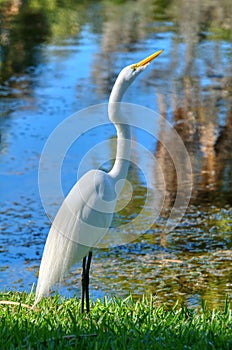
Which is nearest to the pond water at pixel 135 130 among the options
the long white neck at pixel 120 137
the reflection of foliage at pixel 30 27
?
the reflection of foliage at pixel 30 27

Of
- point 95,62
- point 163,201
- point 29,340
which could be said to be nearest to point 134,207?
point 163,201

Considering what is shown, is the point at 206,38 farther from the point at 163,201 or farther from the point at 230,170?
the point at 163,201

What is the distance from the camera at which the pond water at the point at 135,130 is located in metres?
5.56

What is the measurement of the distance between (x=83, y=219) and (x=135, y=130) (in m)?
4.58

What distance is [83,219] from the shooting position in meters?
4.27

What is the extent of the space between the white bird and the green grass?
139 millimetres

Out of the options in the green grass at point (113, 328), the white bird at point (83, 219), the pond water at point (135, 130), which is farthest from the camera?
the pond water at point (135, 130)

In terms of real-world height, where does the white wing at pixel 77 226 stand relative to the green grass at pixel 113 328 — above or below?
above

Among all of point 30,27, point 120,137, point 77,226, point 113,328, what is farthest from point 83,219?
point 30,27

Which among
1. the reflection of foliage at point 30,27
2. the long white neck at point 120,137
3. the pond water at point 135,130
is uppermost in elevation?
the long white neck at point 120,137

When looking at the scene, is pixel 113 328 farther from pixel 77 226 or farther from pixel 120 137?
pixel 120 137

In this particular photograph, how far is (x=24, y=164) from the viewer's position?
7828 millimetres

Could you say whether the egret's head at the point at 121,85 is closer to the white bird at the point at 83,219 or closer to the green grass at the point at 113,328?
the white bird at the point at 83,219

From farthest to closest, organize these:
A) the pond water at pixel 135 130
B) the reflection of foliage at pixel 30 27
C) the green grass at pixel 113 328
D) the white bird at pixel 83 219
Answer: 1. the reflection of foliage at pixel 30 27
2. the pond water at pixel 135 130
3. the white bird at pixel 83 219
4. the green grass at pixel 113 328
